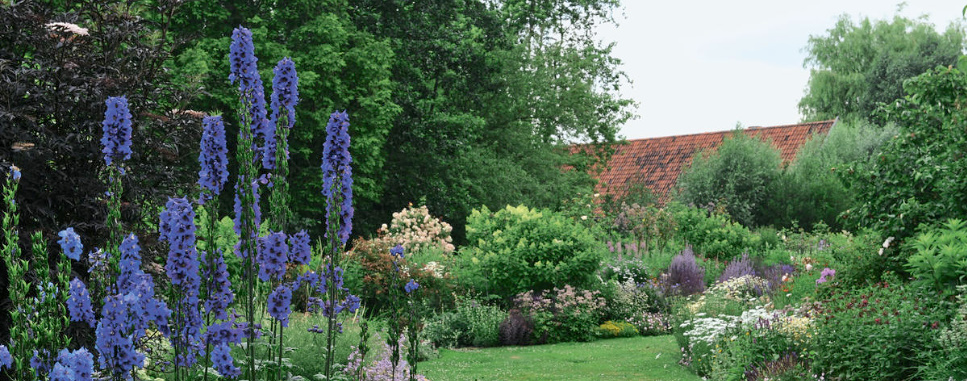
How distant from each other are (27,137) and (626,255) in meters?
11.1

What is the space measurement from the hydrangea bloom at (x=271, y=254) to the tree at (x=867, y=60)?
98.1 feet

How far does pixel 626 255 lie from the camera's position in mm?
15234

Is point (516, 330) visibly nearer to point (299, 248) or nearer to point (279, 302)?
point (299, 248)

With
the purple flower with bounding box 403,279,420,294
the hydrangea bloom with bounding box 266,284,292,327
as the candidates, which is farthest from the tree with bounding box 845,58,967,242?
the hydrangea bloom with bounding box 266,284,292,327

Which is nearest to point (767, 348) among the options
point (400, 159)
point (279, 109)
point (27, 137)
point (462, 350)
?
point (462, 350)

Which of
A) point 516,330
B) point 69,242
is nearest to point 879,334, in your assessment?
A: point 69,242

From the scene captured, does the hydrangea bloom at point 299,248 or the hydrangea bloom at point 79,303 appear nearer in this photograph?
the hydrangea bloom at point 79,303

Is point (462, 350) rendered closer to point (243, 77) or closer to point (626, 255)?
point (626, 255)

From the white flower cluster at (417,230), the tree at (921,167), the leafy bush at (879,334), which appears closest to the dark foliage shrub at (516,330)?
the white flower cluster at (417,230)

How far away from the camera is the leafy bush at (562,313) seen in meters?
12.0

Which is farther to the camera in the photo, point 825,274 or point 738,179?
point 738,179

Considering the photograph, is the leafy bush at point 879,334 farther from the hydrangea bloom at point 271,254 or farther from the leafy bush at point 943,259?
the hydrangea bloom at point 271,254

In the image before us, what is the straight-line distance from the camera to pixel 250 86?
335cm

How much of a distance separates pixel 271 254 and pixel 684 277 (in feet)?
37.6
